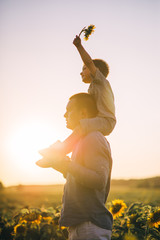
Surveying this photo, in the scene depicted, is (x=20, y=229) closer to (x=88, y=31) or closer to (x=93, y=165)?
(x=93, y=165)

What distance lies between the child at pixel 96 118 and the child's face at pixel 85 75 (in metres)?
0.05

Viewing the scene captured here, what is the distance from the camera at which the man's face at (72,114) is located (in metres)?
2.11

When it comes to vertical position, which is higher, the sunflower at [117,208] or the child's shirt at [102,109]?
the child's shirt at [102,109]

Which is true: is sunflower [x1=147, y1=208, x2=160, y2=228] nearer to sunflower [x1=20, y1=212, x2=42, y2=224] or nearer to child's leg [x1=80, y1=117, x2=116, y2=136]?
child's leg [x1=80, y1=117, x2=116, y2=136]

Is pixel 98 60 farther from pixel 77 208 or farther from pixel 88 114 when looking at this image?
pixel 77 208

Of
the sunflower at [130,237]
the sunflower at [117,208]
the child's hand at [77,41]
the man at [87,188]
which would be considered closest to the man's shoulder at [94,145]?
the man at [87,188]

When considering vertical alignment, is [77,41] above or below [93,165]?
above

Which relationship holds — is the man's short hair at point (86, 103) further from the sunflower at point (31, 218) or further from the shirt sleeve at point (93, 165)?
the sunflower at point (31, 218)

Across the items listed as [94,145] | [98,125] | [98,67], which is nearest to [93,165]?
[94,145]

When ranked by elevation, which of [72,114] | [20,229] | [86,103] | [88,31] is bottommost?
[20,229]

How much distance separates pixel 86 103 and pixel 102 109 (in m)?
0.17

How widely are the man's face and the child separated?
109 mm

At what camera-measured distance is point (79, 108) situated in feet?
6.88

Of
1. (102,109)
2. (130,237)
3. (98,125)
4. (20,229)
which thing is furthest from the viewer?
(20,229)
